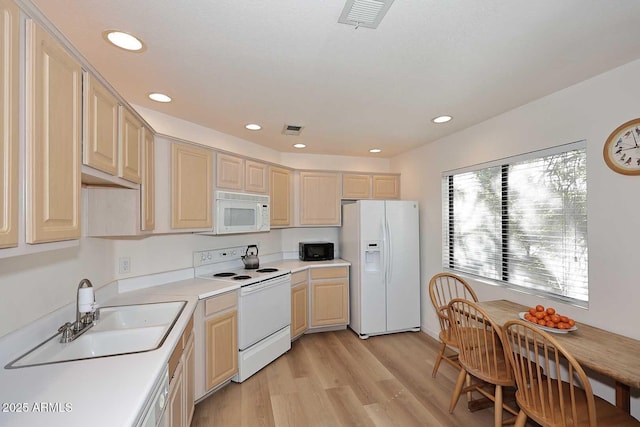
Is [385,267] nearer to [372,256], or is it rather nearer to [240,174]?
[372,256]

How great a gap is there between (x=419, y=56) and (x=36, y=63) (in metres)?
1.75

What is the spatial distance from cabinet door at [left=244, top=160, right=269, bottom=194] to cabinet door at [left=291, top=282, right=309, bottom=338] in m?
1.24

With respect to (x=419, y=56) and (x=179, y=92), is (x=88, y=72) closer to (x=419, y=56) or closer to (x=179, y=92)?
(x=179, y=92)

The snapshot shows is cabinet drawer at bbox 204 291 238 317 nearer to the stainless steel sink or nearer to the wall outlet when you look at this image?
the stainless steel sink

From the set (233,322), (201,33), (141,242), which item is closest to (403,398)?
(233,322)

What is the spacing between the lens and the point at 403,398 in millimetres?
2469

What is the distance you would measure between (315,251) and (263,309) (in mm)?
1342

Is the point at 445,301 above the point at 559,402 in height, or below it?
above

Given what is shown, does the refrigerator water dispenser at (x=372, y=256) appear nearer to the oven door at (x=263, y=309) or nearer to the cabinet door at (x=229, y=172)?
the oven door at (x=263, y=309)

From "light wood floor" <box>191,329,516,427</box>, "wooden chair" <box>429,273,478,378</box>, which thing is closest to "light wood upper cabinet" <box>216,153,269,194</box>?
"light wood floor" <box>191,329,516,427</box>

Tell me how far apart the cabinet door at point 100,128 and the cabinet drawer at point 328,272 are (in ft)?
8.66

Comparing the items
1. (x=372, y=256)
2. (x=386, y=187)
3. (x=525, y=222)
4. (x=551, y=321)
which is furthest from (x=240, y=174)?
(x=551, y=321)

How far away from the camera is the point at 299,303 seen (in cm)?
361

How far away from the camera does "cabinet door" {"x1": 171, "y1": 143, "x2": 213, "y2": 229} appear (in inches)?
96.7
